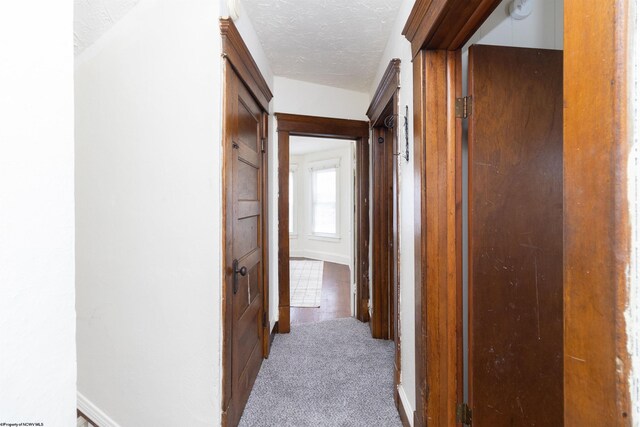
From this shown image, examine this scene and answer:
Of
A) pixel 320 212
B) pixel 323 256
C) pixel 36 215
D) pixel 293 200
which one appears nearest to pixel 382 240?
pixel 36 215

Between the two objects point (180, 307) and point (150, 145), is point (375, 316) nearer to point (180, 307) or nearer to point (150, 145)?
point (180, 307)

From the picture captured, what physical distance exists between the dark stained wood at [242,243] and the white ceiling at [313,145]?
3551 millimetres

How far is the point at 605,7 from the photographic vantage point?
0.43 metres

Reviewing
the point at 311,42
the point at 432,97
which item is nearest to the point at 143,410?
the point at 432,97

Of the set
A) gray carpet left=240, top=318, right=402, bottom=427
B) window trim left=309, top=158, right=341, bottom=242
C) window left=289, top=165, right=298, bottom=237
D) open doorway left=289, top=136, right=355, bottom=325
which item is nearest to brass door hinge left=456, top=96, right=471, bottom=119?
gray carpet left=240, top=318, right=402, bottom=427

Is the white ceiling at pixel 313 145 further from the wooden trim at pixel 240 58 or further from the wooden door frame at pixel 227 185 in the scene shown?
the wooden door frame at pixel 227 185

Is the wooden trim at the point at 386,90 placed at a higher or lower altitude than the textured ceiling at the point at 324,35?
lower

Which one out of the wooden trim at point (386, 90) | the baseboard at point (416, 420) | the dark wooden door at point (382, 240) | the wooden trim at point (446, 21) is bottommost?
the baseboard at point (416, 420)

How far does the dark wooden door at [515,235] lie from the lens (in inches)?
47.8

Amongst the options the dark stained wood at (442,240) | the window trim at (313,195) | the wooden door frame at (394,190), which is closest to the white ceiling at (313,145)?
the window trim at (313,195)

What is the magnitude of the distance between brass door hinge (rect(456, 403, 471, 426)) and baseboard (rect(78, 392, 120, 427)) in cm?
174

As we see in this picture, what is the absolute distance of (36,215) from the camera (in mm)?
532

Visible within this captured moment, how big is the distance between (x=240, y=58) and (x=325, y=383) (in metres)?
2.10

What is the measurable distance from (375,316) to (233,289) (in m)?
1.59
